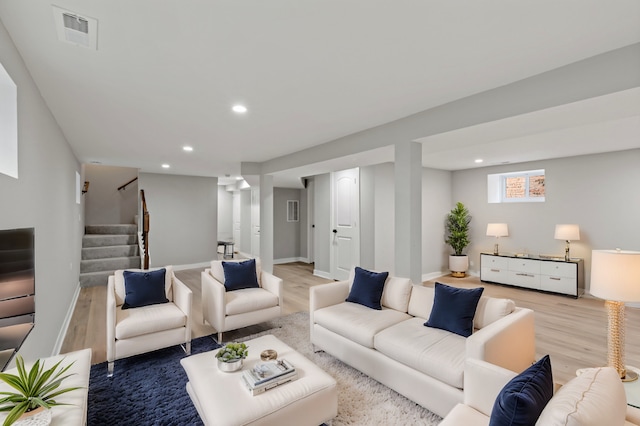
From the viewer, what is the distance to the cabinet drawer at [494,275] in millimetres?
5805

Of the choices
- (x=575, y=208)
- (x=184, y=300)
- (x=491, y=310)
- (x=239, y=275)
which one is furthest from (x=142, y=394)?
(x=575, y=208)

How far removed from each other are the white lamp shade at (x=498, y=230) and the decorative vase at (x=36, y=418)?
6571 mm

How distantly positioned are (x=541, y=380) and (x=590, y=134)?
4.07 metres

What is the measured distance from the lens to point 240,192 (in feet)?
33.5

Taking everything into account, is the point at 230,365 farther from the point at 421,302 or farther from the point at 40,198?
the point at 40,198

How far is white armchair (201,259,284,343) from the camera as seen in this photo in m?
3.23

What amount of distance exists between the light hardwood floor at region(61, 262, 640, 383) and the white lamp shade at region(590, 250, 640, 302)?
111 cm

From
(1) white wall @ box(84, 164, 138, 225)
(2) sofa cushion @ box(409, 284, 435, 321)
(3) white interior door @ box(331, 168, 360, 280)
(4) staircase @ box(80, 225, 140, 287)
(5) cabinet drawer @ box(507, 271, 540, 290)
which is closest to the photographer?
(2) sofa cushion @ box(409, 284, 435, 321)

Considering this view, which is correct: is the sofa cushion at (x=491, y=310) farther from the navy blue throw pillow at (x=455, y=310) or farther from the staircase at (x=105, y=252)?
the staircase at (x=105, y=252)

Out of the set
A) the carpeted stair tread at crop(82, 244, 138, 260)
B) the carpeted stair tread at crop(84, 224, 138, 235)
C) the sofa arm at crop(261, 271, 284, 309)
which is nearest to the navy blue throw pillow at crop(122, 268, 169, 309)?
the sofa arm at crop(261, 271, 284, 309)

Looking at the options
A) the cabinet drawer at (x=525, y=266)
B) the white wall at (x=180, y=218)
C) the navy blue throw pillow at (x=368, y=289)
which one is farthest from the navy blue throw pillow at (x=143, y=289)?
the cabinet drawer at (x=525, y=266)

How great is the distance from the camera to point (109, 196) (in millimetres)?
7859

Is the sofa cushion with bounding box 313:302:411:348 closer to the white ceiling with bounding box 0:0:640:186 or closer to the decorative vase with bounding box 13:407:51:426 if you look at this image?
the white ceiling with bounding box 0:0:640:186

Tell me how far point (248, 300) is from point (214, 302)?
365 millimetres
